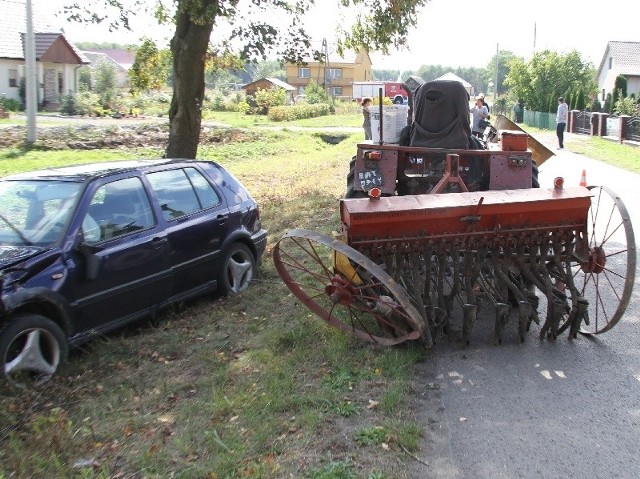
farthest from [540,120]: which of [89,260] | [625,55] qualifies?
[89,260]

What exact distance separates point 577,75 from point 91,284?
173 ft

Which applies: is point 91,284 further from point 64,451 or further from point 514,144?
point 514,144

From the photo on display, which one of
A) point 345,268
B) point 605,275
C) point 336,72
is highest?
point 336,72

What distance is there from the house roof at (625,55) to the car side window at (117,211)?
189 feet

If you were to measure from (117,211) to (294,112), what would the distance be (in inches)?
1845

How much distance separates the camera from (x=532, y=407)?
16.3 feet

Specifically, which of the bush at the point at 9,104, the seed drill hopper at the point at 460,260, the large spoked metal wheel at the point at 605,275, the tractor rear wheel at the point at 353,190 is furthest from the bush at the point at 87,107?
the seed drill hopper at the point at 460,260

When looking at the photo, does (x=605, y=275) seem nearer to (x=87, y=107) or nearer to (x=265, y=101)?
(x=87, y=107)

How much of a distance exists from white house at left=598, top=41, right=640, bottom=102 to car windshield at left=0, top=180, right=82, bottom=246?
56.8 m

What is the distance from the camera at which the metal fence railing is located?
44.8 meters

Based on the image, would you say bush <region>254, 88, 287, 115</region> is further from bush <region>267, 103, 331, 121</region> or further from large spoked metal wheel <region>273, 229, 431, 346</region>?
large spoked metal wheel <region>273, 229, 431, 346</region>

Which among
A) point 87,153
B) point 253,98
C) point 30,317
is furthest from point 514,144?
point 253,98

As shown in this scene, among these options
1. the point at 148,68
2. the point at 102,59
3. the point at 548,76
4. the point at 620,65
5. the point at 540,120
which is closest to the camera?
the point at 148,68

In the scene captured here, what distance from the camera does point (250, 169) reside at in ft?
70.0
